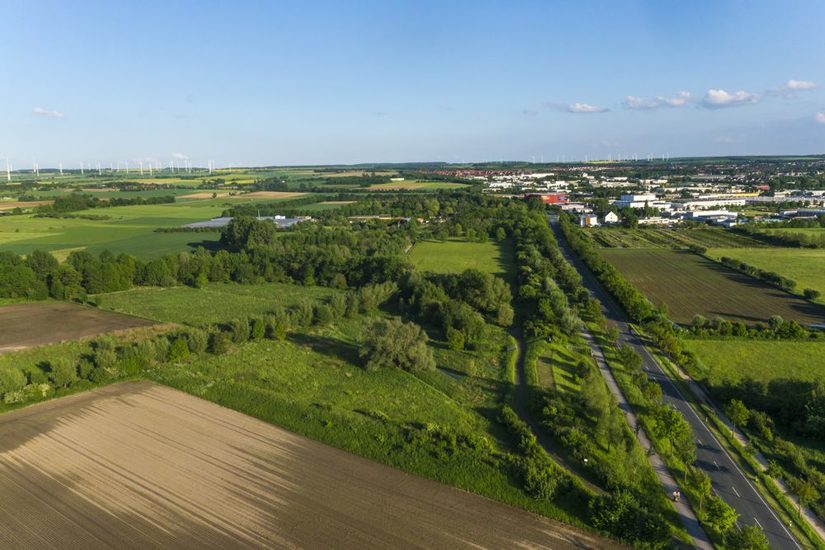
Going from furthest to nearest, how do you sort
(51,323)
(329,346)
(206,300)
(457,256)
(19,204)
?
(19,204)
(457,256)
(206,300)
(51,323)
(329,346)

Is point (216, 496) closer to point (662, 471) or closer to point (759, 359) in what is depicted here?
point (662, 471)

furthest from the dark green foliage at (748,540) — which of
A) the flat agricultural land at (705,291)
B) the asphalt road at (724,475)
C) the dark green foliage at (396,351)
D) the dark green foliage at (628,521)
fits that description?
the flat agricultural land at (705,291)

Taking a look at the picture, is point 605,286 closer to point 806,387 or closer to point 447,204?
point 806,387

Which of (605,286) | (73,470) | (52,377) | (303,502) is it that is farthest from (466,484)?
(605,286)

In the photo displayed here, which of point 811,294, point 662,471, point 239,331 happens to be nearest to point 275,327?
point 239,331

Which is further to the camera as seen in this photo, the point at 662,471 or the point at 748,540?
the point at 662,471

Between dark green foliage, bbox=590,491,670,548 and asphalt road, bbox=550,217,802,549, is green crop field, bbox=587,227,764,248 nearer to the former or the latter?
asphalt road, bbox=550,217,802,549
